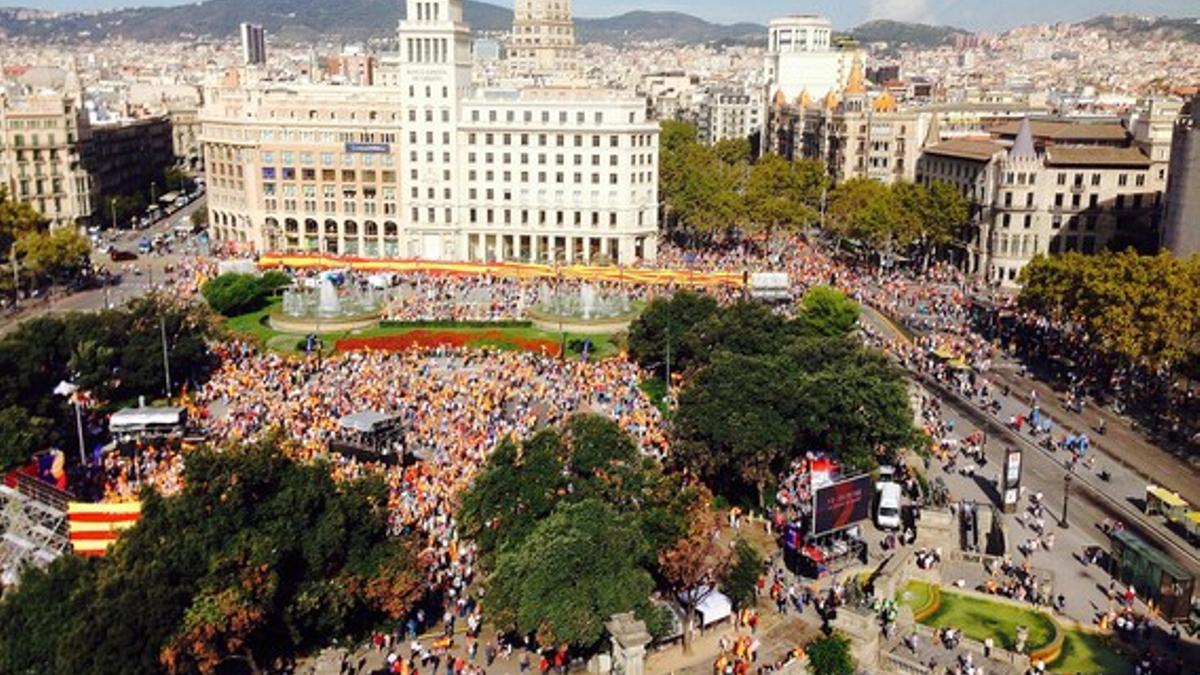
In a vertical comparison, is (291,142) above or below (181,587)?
above

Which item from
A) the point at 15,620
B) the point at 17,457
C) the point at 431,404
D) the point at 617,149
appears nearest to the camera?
the point at 15,620

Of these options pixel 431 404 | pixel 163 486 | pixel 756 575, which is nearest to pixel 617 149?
pixel 431 404

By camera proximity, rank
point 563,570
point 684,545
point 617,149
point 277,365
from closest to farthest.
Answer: point 563,570 < point 684,545 < point 277,365 < point 617,149

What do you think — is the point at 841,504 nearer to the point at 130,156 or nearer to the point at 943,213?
the point at 943,213

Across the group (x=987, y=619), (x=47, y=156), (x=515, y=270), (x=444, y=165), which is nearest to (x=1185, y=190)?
(x=515, y=270)

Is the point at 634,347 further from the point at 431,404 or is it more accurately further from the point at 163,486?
the point at 163,486

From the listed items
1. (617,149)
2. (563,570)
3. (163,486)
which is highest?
(617,149)
